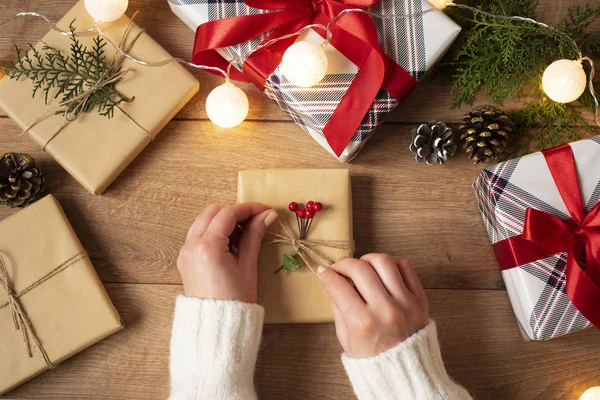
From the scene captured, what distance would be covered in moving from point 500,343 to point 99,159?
809 millimetres

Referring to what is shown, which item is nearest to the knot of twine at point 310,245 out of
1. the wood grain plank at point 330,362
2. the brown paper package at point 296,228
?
the brown paper package at point 296,228

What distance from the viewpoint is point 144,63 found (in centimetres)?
96

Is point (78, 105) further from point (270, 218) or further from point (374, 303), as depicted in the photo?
point (374, 303)

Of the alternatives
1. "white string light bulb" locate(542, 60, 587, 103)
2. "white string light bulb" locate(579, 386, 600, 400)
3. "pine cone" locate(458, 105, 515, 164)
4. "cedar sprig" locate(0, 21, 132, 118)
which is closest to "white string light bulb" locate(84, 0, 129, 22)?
"cedar sprig" locate(0, 21, 132, 118)

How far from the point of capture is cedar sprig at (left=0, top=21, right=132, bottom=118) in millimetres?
942

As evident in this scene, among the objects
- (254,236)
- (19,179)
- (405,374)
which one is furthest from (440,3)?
(19,179)

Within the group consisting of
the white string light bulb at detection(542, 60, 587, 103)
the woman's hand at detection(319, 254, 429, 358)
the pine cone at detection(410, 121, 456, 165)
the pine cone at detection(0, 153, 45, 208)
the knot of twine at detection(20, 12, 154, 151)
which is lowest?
the woman's hand at detection(319, 254, 429, 358)

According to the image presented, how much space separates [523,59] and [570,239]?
327 mm

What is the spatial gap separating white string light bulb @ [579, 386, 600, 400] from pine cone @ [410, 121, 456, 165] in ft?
1.52

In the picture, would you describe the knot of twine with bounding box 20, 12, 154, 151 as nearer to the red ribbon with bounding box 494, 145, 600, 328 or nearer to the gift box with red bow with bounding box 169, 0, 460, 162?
the gift box with red bow with bounding box 169, 0, 460, 162

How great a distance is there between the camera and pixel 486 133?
2.98ft

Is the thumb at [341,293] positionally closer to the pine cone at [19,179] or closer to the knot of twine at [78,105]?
the knot of twine at [78,105]

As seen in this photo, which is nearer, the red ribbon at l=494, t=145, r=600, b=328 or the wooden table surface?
the red ribbon at l=494, t=145, r=600, b=328

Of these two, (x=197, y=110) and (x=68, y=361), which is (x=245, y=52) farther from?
(x=68, y=361)
